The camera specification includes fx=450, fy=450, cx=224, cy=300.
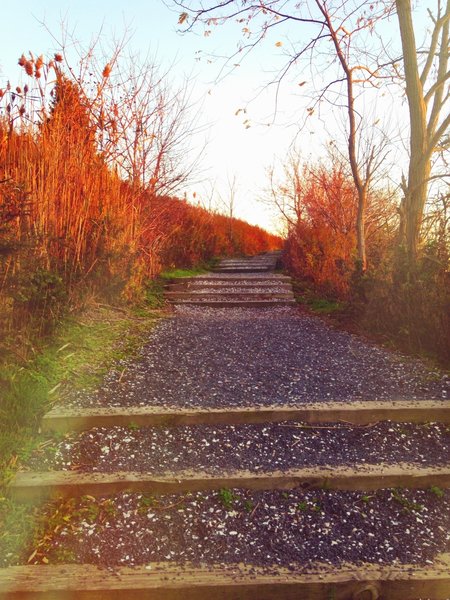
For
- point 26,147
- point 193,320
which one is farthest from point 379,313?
point 26,147

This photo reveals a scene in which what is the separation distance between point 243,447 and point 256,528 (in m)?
0.52

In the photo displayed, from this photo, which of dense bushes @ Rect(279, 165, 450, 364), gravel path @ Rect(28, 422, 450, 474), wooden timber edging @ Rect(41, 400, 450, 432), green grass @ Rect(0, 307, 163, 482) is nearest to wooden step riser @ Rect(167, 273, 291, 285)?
dense bushes @ Rect(279, 165, 450, 364)

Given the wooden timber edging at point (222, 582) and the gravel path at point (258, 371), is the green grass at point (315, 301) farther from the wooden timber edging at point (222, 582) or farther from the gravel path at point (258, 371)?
the wooden timber edging at point (222, 582)

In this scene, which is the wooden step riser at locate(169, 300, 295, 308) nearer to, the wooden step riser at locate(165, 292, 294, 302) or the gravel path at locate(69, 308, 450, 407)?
the wooden step riser at locate(165, 292, 294, 302)

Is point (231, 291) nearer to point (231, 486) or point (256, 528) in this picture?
point (231, 486)

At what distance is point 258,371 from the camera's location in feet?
11.6

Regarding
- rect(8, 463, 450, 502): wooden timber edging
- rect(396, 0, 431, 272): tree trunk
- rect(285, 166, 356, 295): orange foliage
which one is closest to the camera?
rect(8, 463, 450, 502): wooden timber edging

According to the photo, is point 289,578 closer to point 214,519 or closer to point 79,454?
point 214,519

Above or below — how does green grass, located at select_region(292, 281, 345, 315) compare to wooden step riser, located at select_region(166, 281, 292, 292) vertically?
below

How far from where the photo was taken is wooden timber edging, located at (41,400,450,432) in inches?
103

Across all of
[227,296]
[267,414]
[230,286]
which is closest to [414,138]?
[227,296]

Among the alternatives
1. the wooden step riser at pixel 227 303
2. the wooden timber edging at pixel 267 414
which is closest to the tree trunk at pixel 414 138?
the wooden step riser at pixel 227 303

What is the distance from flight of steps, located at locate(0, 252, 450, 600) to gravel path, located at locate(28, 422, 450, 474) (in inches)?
2.3

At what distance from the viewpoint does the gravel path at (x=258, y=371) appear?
295 cm
